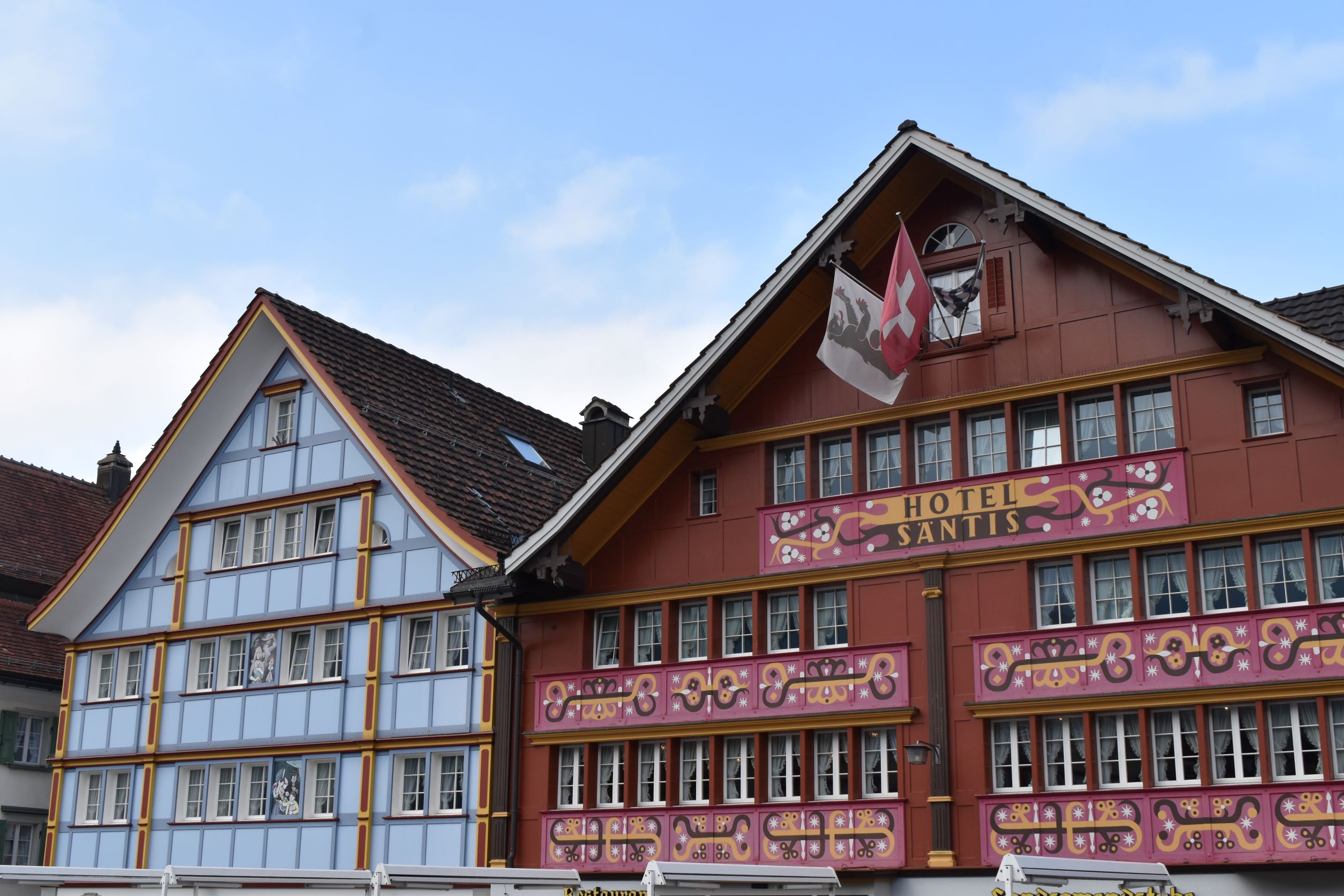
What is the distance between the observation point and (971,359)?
949 inches

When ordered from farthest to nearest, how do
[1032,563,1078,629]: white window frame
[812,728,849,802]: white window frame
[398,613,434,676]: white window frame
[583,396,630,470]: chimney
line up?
[583,396,630,470]: chimney < [398,613,434,676]: white window frame < [812,728,849,802]: white window frame < [1032,563,1078,629]: white window frame

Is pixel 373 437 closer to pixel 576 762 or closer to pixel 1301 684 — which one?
pixel 576 762

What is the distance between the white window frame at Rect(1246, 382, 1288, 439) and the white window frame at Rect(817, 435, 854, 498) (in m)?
5.67

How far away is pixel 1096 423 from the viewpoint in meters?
23.1

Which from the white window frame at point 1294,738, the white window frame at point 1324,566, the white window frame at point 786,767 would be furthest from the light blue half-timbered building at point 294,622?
the white window frame at point 1324,566

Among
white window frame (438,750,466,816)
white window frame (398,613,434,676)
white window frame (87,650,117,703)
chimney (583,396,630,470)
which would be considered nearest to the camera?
white window frame (438,750,466,816)

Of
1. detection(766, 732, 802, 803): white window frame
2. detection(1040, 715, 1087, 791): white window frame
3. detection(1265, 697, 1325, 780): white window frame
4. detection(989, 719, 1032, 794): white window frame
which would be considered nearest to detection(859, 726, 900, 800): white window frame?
detection(766, 732, 802, 803): white window frame

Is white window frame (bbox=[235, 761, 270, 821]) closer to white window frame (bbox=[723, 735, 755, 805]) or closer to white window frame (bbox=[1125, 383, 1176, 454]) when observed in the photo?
white window frame (bbox=[723, 735, 755, 805])

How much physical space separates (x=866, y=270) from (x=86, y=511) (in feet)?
80.3

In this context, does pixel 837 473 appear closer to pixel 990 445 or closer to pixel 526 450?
pixel 990 445

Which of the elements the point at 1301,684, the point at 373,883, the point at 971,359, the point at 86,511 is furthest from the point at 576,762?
the point at 86,511

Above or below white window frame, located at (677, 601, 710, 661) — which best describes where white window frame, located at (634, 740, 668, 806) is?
below

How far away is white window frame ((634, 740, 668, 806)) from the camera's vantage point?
2539 centimetres

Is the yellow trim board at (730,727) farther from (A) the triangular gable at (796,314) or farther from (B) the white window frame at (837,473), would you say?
(B) the white window frame at (837,473)
